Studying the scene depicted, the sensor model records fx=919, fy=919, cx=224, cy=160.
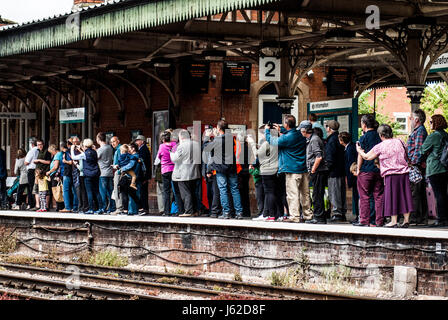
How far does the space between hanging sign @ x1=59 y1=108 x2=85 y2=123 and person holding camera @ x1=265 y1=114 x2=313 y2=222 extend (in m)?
8.77

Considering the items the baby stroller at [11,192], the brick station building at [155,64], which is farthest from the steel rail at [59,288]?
the baby stroller at [11,192]

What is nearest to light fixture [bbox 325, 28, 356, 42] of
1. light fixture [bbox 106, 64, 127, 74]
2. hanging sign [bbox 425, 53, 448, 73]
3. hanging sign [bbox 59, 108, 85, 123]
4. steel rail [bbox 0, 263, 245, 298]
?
hanging sign [bbox 425, 53, 448, 73]

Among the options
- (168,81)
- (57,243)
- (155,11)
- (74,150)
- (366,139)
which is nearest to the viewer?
(366,139)

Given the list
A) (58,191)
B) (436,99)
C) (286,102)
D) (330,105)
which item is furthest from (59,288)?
(436,99)

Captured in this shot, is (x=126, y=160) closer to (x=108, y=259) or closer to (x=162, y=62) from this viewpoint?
(x=108, y=259)

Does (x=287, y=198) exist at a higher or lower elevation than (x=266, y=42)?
lower

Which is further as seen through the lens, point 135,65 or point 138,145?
A: point 135,65

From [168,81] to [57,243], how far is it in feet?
20.0

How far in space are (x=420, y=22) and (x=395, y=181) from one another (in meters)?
3.28

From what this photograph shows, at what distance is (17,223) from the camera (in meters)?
18.9

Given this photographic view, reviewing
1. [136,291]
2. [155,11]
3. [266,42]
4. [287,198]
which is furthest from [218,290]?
[266,42]

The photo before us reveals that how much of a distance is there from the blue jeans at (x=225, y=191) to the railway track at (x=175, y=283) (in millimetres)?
2143

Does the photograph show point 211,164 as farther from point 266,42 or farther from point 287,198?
point 266,42

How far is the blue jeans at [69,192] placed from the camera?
19609mm
